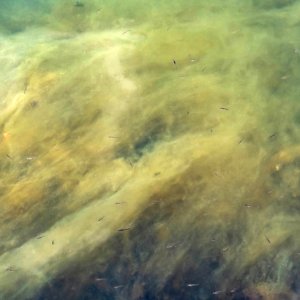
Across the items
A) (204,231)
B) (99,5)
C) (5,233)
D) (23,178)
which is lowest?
(204,231)

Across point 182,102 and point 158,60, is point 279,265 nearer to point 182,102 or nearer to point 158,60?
point 182,102

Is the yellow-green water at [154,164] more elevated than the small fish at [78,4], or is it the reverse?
the small fish at [78,4]

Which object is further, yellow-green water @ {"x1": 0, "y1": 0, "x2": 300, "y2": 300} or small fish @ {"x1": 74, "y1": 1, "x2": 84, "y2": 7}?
small fish @ {"x1": 74, "y1": 1, "x2": 84, "y2": 7}

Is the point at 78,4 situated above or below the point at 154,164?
above

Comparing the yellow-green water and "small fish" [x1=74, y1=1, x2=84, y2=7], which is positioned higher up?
"small fish" [x1=74, y1=1, x2=84, y2=7]

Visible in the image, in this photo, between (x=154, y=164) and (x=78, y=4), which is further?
(x=78, y=4)

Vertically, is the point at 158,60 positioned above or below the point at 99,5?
below

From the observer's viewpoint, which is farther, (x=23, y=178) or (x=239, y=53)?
(x=239, y=53)

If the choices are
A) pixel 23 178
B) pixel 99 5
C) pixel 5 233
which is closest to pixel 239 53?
pixel 99 5
